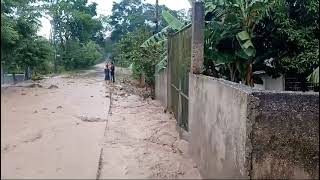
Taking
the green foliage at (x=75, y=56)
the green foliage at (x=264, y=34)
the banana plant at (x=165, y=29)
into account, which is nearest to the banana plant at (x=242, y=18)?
the green foliage at (x=264, y=34)

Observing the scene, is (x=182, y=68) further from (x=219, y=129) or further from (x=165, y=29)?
(x=219, y=129)

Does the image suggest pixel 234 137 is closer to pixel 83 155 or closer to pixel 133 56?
pixel 83 155

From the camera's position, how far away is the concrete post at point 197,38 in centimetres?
777

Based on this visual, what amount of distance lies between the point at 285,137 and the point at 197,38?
3.69m

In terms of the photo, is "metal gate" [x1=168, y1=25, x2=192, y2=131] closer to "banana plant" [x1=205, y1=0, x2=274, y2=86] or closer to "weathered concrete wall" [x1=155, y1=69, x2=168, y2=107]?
"banana plant" [x1=205, y1=0, x2=274, y2=86]

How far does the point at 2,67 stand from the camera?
2.61 meters

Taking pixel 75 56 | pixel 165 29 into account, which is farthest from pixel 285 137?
pixel 75 56

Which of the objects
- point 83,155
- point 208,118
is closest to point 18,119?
point 83,155

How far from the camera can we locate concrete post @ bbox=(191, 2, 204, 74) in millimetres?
7773

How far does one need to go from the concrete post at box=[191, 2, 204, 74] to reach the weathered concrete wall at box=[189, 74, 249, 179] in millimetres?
882

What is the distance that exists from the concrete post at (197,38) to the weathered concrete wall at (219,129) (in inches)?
34.7

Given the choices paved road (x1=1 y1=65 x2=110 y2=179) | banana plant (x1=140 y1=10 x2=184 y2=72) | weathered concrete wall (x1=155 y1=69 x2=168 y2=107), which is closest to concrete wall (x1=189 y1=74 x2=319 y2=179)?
paved road (x1=1 y1=65 x2=110 y2=179)

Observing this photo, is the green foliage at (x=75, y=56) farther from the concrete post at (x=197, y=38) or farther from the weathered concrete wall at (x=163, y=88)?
the concrete post at (x=197, y=38)

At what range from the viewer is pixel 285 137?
4.44 metres
